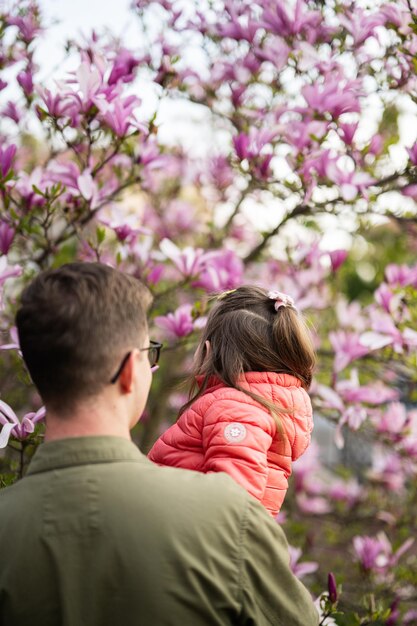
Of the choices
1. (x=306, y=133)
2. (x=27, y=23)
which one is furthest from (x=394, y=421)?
(x=27, y=23)

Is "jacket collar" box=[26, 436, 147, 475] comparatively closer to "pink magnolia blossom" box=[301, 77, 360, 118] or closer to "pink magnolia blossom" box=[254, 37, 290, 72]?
"pink magnolia blossom" box=[301, 77, 360, 118]

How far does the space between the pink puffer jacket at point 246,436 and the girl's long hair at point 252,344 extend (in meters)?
0.03

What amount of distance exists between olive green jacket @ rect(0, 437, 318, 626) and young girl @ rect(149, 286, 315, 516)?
271mm

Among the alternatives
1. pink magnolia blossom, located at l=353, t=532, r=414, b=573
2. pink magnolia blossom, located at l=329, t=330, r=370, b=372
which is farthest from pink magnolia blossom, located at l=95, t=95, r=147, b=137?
pink magnolia blossom, located at l=353, t=532, r=414, b=573

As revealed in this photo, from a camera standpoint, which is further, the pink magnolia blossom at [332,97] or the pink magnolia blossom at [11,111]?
the pink magnolia blossom at [11,111]

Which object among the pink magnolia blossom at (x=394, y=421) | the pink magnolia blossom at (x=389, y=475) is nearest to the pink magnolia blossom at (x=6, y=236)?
the pink magnolia blossom at (x=394, y=421)

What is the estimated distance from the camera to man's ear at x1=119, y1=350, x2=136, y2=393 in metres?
1.31

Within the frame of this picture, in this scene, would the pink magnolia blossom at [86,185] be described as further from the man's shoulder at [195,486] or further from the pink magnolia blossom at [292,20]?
A: the man's shoulder at [195,486]

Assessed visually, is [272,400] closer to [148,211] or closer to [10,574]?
[10,574]

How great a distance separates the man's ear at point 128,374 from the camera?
1313mm

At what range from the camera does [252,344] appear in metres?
1.86

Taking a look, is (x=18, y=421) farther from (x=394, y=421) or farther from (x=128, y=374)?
(x=394, y=421)

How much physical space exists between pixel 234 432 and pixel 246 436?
1.2 inches

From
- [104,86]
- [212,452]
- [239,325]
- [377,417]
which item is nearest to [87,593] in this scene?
[212,452]
